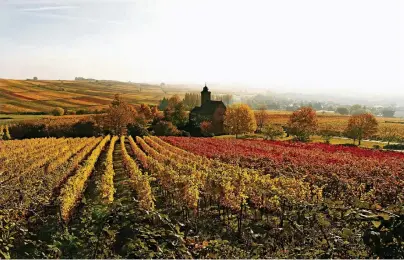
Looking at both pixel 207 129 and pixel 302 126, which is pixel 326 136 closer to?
pixel 302 126

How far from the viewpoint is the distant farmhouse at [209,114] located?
214ft

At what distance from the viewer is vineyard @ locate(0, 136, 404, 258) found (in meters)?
3.75

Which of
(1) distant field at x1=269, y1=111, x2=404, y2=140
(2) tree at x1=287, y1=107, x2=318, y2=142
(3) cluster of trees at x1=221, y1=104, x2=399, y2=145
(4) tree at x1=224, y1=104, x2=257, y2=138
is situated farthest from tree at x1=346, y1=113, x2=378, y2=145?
(4) tree at x1=224, y1=104, x2=257, y2=138

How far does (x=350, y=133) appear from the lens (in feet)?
176

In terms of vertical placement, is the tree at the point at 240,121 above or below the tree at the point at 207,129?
above

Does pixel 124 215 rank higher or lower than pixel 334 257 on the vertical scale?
higher

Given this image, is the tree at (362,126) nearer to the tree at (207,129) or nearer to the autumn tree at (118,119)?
the tree at (207,129)

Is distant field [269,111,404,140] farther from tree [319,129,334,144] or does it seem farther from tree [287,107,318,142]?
tree [287,107,318,142]

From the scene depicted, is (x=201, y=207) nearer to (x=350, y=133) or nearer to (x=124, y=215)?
(x=124, y=215)

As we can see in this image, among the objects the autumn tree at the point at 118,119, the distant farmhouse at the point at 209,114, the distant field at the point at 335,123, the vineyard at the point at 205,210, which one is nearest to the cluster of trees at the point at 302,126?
the distant farmhouse at the point at 209,114

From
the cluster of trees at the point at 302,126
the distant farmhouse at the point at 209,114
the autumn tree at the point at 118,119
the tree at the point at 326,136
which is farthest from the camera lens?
the distant farmhouse at the point at 209,114

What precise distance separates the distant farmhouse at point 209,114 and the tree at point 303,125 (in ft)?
49.5

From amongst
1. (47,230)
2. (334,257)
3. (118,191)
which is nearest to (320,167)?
(118,191)

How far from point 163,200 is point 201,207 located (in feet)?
8.54
